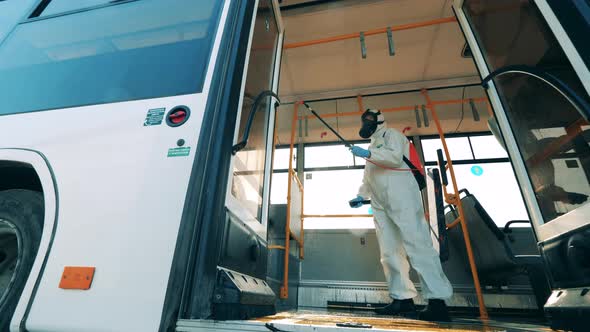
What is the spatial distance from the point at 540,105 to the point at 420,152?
12.9ft

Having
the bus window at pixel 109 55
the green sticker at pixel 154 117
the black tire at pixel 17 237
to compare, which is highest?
the bus window at pixel 109 55

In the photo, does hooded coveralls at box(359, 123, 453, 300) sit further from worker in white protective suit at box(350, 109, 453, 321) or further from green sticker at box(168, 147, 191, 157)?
green sticker at box(168, 147, 191, 157)

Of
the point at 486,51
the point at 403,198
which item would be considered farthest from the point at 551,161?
the point at 403,198

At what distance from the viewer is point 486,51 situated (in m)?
1.64

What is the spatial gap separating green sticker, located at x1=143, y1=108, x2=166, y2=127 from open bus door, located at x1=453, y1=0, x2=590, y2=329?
148 cm

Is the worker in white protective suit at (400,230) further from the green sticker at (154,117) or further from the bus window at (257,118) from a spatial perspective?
the green sticker at (154,117)

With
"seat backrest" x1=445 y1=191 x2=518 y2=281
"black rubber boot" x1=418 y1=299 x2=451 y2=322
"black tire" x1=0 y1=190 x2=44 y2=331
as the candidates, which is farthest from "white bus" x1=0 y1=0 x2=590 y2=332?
"seat backrest" x1=445 y1=191 x2=518 y2=281

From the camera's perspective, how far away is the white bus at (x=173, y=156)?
86 cm

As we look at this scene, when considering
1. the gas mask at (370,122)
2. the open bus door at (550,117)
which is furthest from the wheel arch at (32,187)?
the gas mask at (370,122)

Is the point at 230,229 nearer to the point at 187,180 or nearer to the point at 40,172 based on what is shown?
the point at 187,180

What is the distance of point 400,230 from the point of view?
2.23 metres

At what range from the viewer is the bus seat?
7.90ft

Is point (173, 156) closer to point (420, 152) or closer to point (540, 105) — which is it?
point (540, 105)

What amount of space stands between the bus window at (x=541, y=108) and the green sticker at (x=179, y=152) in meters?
1.49
